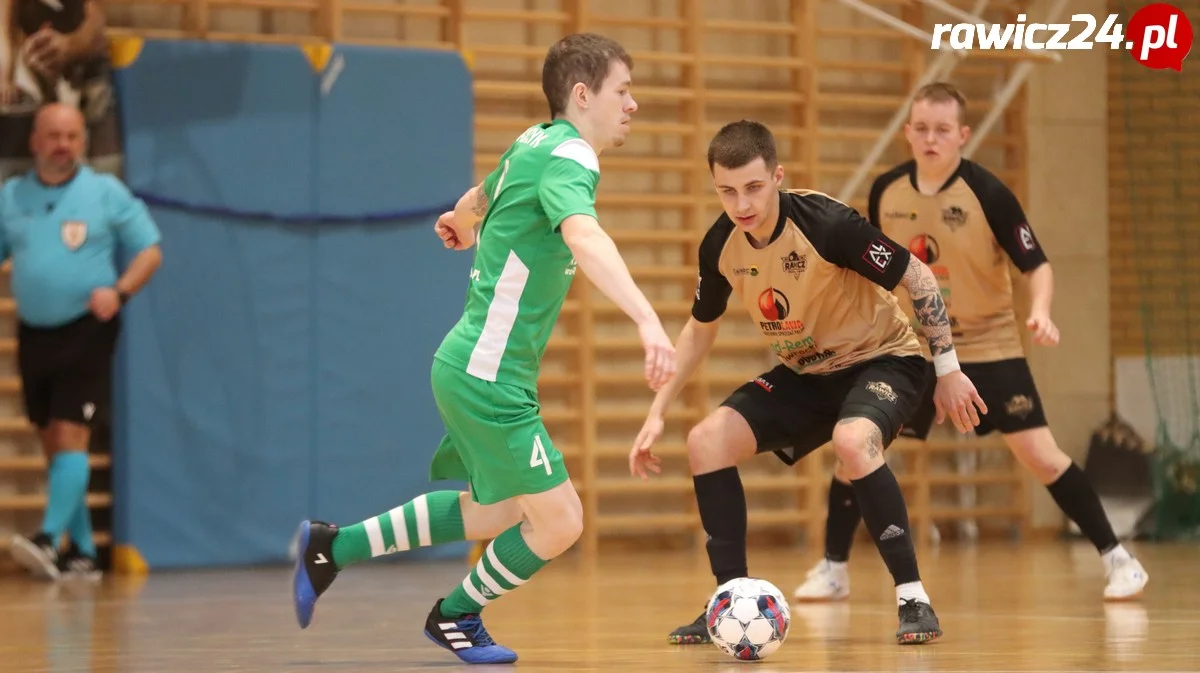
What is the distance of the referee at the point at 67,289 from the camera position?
6977mm

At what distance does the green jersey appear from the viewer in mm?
3807

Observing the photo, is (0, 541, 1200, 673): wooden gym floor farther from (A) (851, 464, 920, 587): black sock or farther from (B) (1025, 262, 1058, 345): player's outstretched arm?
(B) (1025, 262, 1058, 345): player's outstretched arm

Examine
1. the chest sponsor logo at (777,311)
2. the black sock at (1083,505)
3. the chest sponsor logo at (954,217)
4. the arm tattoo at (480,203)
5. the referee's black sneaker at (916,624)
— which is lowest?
the referee's black sneaker at (916,624)

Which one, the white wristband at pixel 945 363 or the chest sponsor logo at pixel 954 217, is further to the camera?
the chest sponsor logo at pixel 954 217

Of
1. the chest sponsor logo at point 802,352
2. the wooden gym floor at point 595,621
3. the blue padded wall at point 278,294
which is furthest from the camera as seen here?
the blue padded wall at point 278,294

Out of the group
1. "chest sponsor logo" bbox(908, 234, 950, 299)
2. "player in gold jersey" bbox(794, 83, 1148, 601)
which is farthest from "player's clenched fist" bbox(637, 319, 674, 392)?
"chest sponsor logo" bbox(908, 234, 950, 299)

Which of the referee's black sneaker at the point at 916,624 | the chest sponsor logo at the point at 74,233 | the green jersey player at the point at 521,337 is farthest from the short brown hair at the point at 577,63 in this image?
the chest sponsor logo at the point at 74,233

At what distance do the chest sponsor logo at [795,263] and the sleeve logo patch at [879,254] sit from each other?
0.18 m

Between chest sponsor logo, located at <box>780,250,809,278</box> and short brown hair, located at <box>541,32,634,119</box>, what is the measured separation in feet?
2.64

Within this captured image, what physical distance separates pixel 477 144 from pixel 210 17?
155 cm

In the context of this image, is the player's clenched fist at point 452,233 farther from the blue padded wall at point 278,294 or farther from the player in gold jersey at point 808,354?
the blue padded wall at point 278,294

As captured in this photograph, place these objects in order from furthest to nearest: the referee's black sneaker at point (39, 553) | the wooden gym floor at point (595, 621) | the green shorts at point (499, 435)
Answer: the referee's black sneaker at point (39, 553)
the wooden gym floor at point (595, 621)
the green shorts at point (499, 435)

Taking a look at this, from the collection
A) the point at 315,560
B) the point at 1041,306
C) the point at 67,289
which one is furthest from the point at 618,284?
the point at 67,289

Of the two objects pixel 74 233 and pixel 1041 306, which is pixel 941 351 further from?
pixel 74 233
